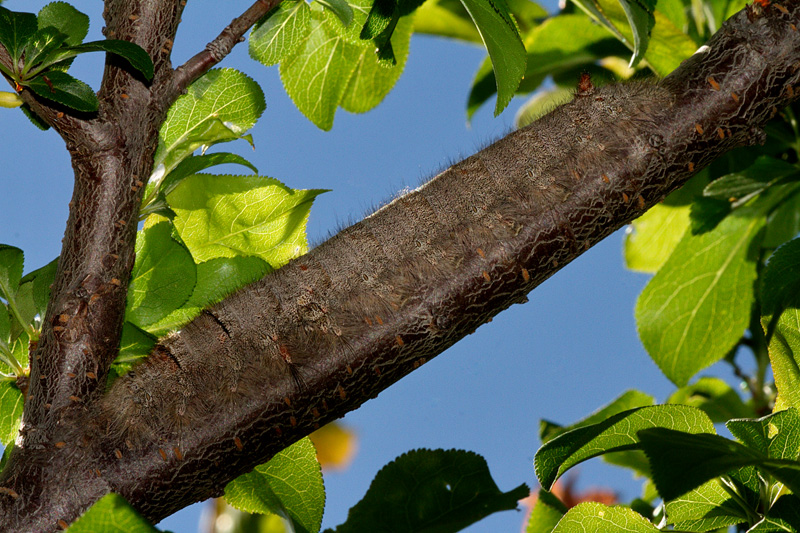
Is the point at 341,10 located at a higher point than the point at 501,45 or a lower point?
higher

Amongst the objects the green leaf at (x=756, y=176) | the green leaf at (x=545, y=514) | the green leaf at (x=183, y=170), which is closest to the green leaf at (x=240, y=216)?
the green leaf at (x=183, y=170)

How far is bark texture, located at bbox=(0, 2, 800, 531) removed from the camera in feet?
2.47

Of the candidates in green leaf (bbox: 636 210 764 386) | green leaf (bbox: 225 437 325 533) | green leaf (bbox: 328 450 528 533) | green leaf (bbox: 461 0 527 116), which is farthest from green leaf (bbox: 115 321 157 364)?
green leaf (bbox: 636 210 764 386)

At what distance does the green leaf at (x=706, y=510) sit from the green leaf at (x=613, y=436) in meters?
0.08

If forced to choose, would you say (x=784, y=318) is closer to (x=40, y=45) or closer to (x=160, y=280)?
(x=160, y=280)

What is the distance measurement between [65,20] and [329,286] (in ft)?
1.45

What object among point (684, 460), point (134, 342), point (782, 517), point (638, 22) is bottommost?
point (782, 517)

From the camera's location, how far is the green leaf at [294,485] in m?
0.95

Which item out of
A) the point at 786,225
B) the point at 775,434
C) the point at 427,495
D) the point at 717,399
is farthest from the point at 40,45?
the point at 786,225

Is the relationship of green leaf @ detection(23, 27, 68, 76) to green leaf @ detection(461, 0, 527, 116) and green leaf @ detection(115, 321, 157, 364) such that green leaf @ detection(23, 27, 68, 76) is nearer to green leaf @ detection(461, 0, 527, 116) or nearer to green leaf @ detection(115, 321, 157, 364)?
green leaf @ detection(115, 321, 157, 364)

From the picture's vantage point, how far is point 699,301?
162cm

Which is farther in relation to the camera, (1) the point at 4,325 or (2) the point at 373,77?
(2) the point at 373,77

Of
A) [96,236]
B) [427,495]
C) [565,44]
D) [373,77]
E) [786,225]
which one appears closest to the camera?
[96,236]

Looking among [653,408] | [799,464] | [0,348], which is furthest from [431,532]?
[0,348]
